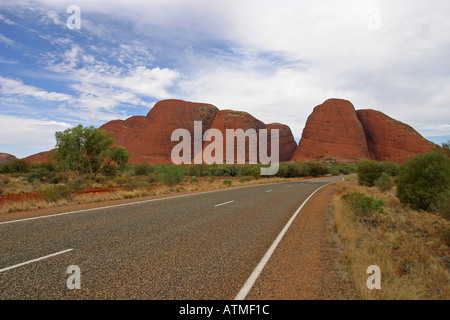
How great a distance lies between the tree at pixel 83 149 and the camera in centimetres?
2677

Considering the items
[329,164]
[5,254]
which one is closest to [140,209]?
[5,254]

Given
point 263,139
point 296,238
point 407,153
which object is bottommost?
point 296,238

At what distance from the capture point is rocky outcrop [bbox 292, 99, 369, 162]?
90.8m

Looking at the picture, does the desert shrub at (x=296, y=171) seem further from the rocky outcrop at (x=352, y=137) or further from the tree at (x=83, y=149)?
the rocky outcrop at (x=352, y=137)

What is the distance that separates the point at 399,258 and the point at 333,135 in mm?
96995

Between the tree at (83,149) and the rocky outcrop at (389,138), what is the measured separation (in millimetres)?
95057

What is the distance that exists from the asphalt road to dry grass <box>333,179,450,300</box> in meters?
1.68

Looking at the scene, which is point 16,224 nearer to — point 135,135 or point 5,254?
point 5,254

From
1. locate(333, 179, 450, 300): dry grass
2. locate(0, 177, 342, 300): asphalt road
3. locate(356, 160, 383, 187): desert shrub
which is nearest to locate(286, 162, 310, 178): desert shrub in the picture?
locate(356, 160, 383, 187): desert shrub

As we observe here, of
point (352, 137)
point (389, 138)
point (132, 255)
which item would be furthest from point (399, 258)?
point (389, 138)

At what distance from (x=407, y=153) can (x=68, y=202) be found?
106 metres

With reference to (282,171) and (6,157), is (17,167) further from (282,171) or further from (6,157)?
(6,157)

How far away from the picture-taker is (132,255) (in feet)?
14.9
